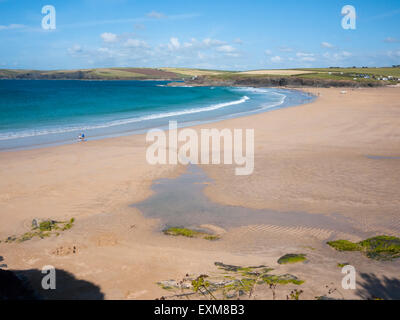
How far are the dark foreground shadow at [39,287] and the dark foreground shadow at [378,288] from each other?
16.4 ft

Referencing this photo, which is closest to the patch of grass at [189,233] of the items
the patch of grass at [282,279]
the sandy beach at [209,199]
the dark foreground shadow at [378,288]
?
the sandy beach at [209,199]

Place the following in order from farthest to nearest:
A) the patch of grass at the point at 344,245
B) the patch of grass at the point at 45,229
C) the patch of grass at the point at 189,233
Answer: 1. the patch of grass at the point at 189,233
2. the patch of grass at the point at 45,229
3. the patch of grass at the point at 344,245

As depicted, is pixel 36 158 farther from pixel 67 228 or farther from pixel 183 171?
pixel 67 228

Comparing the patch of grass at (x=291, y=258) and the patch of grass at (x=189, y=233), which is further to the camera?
the patch of grass at (x=189, y=233)

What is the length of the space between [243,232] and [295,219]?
1979mm

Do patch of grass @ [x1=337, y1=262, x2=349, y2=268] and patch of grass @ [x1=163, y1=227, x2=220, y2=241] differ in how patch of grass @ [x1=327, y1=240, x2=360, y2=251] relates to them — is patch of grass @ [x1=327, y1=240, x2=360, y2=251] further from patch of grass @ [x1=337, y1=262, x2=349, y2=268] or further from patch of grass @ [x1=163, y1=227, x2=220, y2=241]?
patch of grass @ [x1=163, y1=227, x2=220, y2=241]

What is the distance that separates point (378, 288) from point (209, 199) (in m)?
6.52

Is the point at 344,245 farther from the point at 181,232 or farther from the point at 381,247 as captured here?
the point at 181,232

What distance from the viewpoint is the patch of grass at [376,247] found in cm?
718

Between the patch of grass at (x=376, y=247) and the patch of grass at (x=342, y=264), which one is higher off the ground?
the patch of grass at (x=376, y=247)

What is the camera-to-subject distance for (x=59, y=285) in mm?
6129

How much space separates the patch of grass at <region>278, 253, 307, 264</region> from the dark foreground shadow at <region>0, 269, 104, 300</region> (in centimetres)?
402

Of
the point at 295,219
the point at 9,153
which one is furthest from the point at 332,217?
the point at 9,153

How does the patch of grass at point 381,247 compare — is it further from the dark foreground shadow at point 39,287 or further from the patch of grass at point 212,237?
the dark foreground shadow at point 39,287
